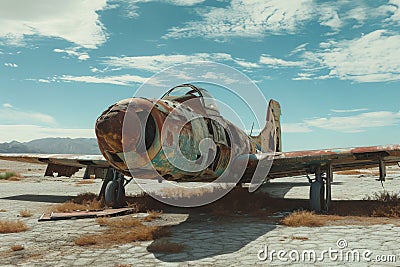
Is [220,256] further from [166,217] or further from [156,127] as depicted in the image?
[166,217]

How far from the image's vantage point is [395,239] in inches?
246

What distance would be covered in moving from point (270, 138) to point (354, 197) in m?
4.98

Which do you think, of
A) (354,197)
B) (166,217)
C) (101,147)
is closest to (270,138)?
(354,197)

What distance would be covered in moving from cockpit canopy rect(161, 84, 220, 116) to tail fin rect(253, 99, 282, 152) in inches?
213

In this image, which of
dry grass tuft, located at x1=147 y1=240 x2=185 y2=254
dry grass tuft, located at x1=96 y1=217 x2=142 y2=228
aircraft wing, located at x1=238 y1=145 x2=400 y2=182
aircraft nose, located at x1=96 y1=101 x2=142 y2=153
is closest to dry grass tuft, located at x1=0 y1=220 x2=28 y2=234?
dry grass tuft, located at x1=96 y1=217 x2=142 y2=228

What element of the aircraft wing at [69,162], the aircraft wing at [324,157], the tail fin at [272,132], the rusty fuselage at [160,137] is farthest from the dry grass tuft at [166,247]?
the tail fin at [272,132]

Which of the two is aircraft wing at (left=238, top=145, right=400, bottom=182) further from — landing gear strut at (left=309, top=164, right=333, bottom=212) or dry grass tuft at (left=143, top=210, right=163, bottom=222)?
dry grass tuft at (left=143, top=210, right=163, bottom=222)

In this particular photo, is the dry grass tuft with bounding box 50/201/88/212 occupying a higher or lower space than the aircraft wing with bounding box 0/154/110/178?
lower

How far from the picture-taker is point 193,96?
9023 millimetres

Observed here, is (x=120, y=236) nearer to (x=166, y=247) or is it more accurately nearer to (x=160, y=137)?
(x=166, y=247)

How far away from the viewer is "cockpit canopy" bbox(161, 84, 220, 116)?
8.74 meters

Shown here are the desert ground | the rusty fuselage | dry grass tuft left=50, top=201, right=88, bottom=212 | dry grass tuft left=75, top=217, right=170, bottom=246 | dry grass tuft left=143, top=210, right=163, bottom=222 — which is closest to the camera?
the desert ground

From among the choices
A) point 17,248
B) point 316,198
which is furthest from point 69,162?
point 316,198

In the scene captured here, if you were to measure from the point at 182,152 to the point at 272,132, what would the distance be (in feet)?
37.4
